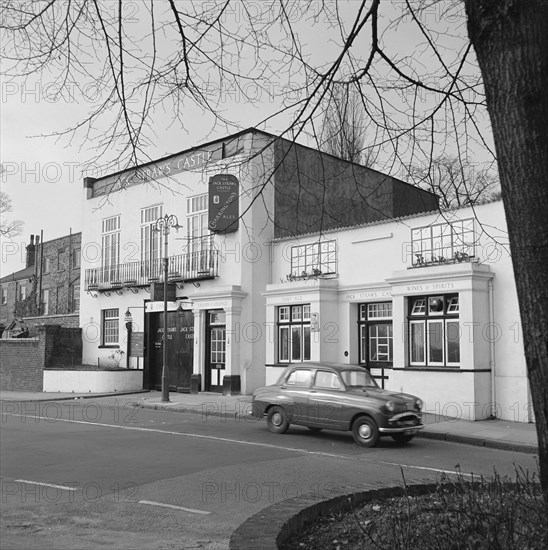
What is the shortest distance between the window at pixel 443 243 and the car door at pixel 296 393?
5.42 m

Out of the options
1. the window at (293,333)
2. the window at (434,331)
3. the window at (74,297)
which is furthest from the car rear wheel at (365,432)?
the window at (74,297)

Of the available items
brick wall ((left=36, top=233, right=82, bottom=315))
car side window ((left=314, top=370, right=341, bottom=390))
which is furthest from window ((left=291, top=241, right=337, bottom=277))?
brick wall ((left=36, top=233, right=82, bottom=315))

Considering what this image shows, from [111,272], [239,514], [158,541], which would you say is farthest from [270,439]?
[111,272]

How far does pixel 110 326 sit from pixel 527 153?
1107 inches

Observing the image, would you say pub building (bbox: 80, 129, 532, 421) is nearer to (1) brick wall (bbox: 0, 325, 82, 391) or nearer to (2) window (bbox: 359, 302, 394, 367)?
(2) window (bbox: 359, 302, 394, 367)

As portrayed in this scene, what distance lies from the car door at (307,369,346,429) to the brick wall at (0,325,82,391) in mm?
18029

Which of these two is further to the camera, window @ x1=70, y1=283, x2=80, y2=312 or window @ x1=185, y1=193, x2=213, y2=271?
window @ x1=70, y1=283, x2=80, y2=312

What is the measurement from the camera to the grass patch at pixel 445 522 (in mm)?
3779

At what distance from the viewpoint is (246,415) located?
18.5 m

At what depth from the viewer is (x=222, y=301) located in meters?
24.2

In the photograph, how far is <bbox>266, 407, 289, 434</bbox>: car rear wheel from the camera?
15117 millimetres

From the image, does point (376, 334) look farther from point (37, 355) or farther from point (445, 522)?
point (445, 522)

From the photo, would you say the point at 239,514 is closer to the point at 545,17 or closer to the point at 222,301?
the point at 545,17

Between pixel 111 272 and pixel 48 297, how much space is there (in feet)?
79.6
